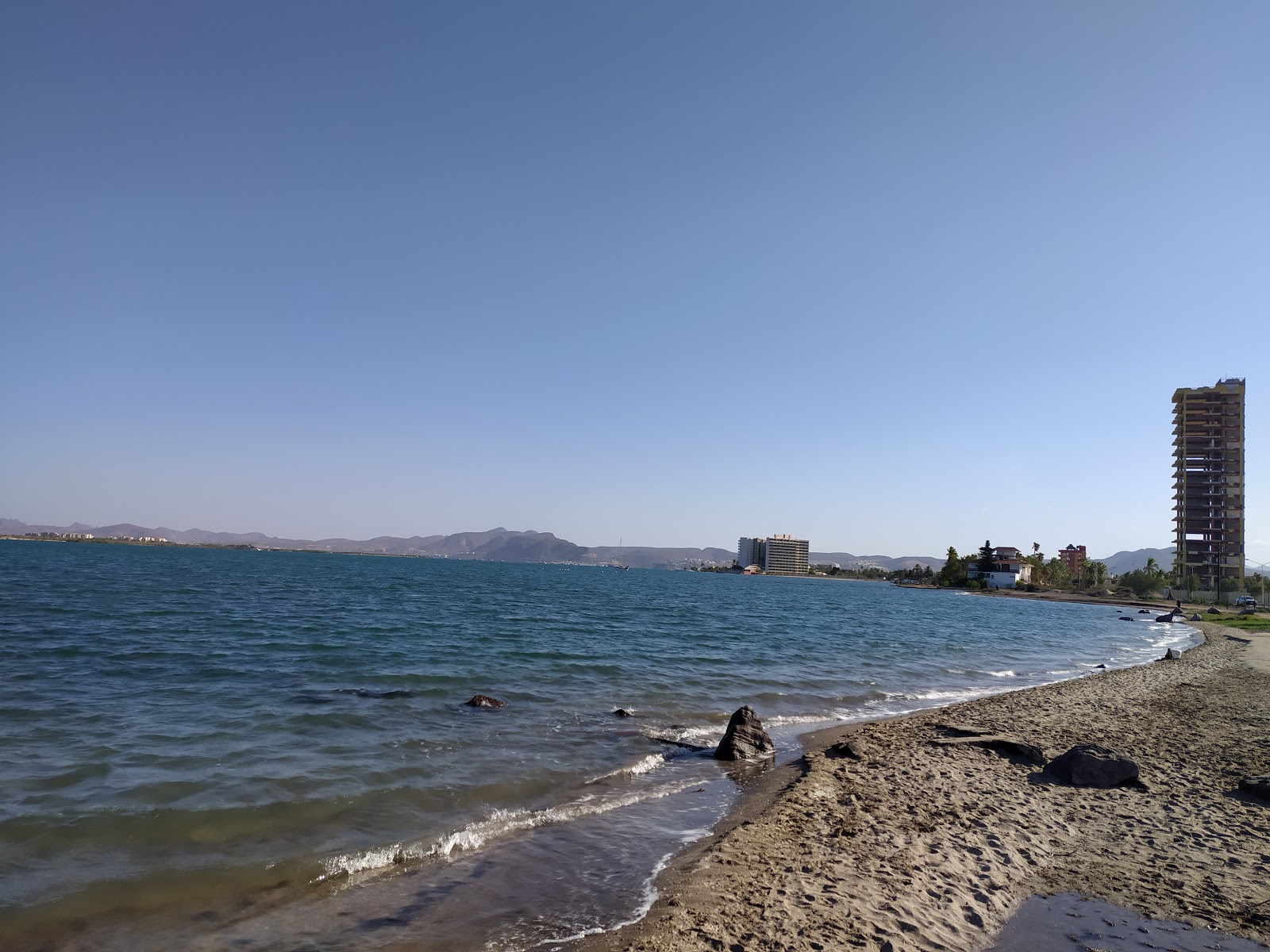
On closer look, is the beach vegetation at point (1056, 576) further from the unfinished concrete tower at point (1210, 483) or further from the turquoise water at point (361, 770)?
the turquoise water at point (361, 770)

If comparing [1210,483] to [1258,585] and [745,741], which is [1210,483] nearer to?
[1258,585]

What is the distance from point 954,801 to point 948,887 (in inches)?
141

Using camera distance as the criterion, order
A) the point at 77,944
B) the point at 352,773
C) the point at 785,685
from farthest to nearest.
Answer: the point at 785,685 → the point at 352,773 → the point at 77,944

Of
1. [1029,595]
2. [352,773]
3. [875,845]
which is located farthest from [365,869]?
[1029,595]

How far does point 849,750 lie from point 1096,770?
13.9 feet

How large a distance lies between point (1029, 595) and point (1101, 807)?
6420 inches

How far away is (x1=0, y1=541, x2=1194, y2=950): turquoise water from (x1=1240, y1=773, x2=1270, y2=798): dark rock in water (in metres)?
7.76

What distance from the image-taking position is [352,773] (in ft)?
37.9

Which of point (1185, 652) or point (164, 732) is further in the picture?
point (1185, 652)

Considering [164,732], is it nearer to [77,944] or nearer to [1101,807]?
[77,944]

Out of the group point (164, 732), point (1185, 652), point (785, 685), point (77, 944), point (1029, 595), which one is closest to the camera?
point (77, 944)

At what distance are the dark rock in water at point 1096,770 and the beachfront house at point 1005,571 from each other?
183693mm

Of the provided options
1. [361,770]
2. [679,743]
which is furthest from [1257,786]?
[361,770]

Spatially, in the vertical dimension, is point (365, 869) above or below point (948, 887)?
below
